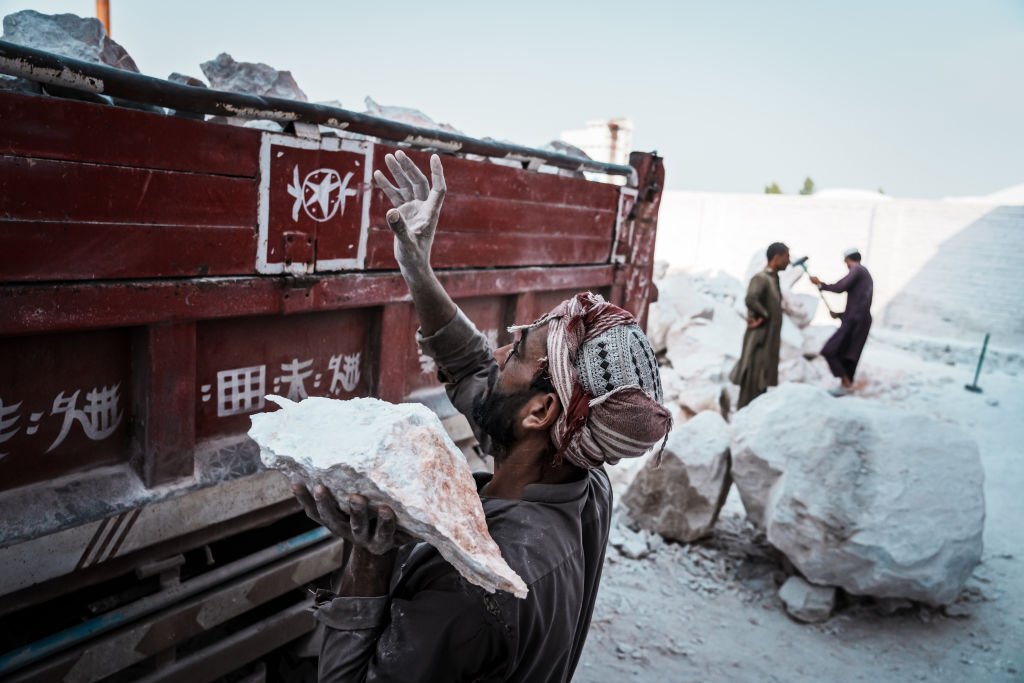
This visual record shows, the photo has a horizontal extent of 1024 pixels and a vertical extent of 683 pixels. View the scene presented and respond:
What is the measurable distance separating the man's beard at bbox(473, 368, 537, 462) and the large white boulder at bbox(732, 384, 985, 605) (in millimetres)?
2716

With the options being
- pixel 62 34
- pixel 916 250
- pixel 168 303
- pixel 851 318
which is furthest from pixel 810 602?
pixel 916 250

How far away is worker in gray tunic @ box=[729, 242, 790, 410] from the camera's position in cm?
595

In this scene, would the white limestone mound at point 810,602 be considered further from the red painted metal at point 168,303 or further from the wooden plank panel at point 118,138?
the wooden plank panel at point 118,138

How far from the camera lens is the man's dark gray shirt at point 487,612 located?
1.01 m

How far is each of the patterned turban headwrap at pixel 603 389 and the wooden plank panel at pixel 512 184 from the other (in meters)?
1.11

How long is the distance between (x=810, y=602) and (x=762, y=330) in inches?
122

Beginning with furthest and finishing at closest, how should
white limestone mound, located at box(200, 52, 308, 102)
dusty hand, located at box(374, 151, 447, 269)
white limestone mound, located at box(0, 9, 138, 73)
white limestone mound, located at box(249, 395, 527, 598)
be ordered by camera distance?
1. white limestone mound, located at box(200, 52, 308, 102)
2. white limestone mound, located at box(0, 9, 138, 73)
3. dusty hand, located at box(374, 151, 447, 269)
4. white limestone mound, located at box(249, 395, 527, 598)

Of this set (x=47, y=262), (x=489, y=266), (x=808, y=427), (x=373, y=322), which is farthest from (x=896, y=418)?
(x=47, y=262)

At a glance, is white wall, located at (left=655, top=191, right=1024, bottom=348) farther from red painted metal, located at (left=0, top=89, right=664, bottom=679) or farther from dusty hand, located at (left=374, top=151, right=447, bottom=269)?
dusty hand, located at (left=374, top=151, right=447, bottom=269)

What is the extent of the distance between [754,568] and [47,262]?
378 cm

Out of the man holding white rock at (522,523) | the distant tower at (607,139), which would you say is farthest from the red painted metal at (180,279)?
the distant tower at (607,139)

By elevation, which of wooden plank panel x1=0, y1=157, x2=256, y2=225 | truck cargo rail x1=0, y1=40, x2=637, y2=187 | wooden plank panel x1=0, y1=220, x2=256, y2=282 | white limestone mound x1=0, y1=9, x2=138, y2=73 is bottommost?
wooden plank panel x1=0, y1=220, x2=256, y2=282

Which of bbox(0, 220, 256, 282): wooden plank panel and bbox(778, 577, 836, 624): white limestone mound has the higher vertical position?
bbox(0, 220, 256, 282): wooden plank panel

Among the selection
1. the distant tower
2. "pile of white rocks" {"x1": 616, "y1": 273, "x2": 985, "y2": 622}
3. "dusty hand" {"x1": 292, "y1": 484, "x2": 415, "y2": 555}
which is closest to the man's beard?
"dusty hand" {"x1": 292, "y1": 484, "x2": 415, "y2": 555}
